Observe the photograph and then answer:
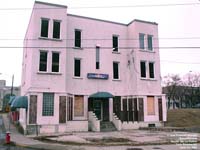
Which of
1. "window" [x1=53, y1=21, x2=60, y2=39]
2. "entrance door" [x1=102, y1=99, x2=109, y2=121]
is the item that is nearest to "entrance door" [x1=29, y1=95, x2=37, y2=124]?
"window" [x1=53, y1=21, x2=60, y2=39]

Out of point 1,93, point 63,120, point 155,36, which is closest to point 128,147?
point 63,120

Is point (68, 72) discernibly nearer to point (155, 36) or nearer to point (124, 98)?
point (124, 98)

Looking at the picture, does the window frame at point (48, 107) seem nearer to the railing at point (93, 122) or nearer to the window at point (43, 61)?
the window at point (43, 61)

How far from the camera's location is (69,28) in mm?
25469

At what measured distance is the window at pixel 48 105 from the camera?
70.1ft

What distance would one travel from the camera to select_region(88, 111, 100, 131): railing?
2305 centimetres

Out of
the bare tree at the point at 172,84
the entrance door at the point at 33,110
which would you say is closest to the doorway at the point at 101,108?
the entrance door at the point at 33,110

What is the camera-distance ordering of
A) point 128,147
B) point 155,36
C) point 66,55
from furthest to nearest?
point 155,36 < point 66,55 < point 128,147

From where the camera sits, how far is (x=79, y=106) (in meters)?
24.6

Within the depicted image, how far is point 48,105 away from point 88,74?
19.4 ft

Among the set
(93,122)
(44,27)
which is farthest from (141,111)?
(44,27)

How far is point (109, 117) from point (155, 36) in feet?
36.9

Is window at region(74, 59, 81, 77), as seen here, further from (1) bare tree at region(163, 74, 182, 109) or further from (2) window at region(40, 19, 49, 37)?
(1) bare tree at region(163, 74, 182, 109)

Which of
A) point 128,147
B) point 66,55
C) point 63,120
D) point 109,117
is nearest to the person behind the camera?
point 128,147
